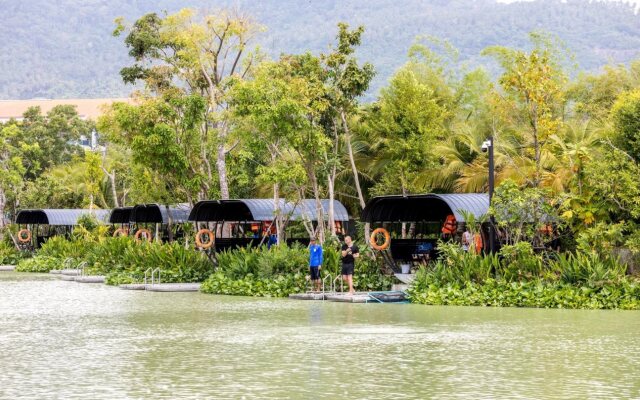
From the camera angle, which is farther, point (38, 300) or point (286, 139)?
point (286, 139)

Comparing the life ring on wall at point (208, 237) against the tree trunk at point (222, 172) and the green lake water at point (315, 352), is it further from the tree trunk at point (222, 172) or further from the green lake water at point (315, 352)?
the green lake water at point (315, 352)

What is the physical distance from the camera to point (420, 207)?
31016 millimetres

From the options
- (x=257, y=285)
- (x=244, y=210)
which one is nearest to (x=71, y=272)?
(x=244, y=210)

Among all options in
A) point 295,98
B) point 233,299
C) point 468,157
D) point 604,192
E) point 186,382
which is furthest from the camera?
point 468,157

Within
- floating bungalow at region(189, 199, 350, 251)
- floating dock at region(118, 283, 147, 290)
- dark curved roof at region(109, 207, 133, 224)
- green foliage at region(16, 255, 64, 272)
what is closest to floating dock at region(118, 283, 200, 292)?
floating dock at region(118, 283, 147, 290)

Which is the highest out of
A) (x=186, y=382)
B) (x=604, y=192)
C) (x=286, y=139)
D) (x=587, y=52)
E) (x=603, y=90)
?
(x=587, y=52)

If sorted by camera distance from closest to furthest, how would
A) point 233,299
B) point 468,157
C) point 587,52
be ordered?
point 233,299 < point 468,157 < point 587,52

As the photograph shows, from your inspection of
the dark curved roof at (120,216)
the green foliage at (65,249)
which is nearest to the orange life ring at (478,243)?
the green foliage at (65,249)

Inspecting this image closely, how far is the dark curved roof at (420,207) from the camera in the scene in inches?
1101

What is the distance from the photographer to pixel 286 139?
3388 cm

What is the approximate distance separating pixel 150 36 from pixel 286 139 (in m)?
14.2

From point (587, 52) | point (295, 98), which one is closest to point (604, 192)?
point (295, 98)

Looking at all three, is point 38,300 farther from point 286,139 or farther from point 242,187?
point 242,187

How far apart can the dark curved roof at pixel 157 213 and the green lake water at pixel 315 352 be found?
17900mm
